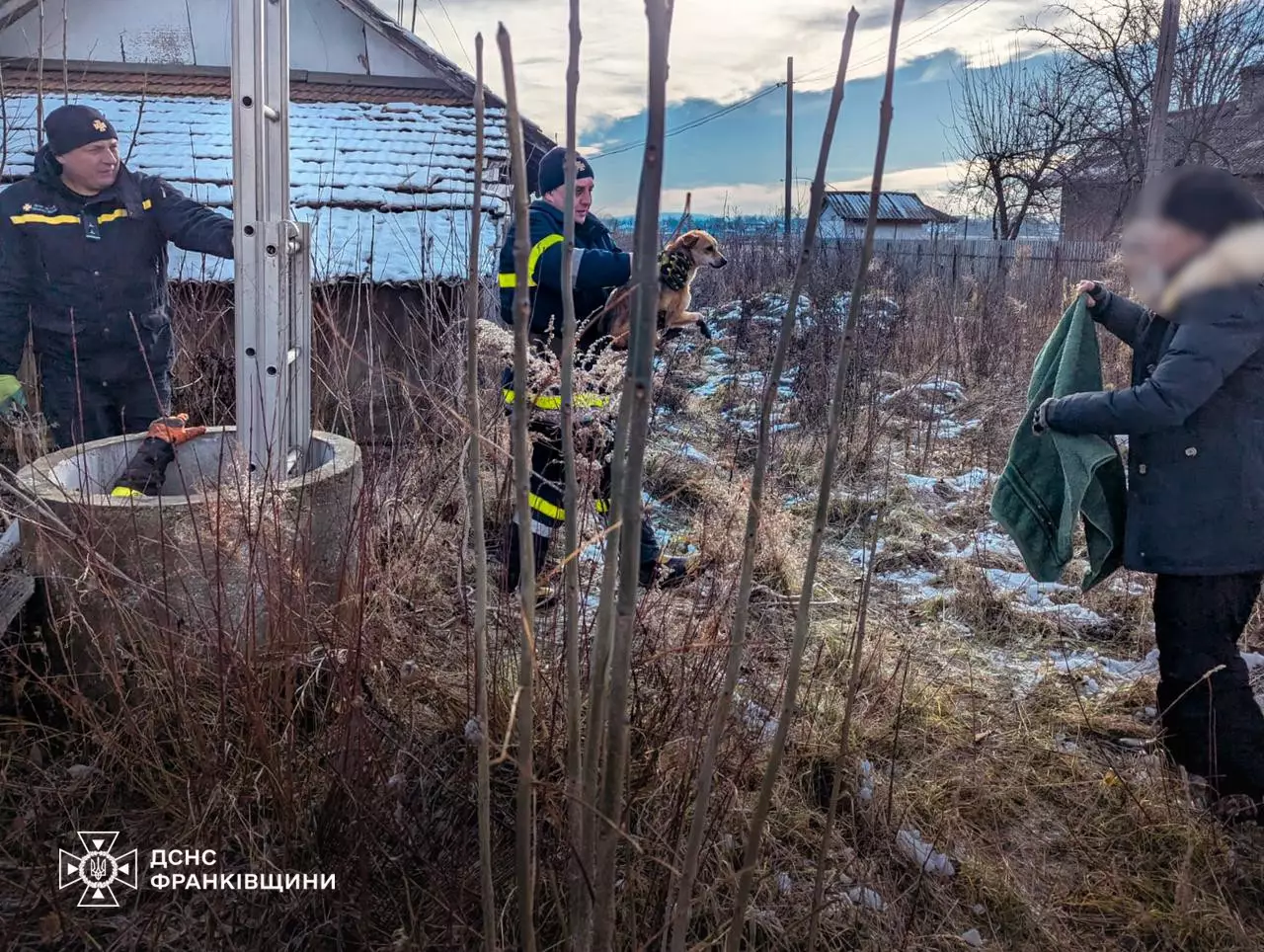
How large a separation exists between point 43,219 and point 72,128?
15.9 inches

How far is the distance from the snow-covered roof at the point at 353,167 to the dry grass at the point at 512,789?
14.6ft

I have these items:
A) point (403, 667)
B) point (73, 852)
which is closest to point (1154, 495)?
point (403, 667)

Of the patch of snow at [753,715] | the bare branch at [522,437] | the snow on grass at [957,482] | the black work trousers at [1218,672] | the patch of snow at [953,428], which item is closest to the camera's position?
the bare branch at [522,437]

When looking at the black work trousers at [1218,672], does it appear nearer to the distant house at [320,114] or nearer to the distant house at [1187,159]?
the distant house at [320,114]

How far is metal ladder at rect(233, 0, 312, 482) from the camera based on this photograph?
8.80ft

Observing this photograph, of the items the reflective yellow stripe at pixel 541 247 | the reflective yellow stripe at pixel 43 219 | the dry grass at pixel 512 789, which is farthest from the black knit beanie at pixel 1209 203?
the reflective yellow stripe at pixel 43 219

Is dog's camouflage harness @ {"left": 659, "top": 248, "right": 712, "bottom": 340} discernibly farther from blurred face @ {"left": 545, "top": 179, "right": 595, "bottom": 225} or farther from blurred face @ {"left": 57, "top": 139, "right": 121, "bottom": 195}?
blurred face @ {"left": 57, "top": 139, "right": 121, "bottom": 195}

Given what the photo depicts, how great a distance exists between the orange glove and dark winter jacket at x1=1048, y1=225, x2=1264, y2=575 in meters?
2.63

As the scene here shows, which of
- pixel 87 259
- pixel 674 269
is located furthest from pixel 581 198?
pixel 87 259

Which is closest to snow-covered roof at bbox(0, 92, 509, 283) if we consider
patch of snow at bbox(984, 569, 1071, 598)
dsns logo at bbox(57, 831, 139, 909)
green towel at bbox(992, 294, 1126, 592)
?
patch of snow at bbox(984, 569, 1071, 598)

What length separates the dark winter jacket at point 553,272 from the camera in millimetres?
3297

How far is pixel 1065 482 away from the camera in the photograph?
258cm

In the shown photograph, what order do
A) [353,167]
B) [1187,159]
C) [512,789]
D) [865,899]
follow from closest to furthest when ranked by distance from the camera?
[865,899], [512,789], [353,167], [1187,159]

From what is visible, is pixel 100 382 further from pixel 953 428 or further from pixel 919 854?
pixel 953 428
